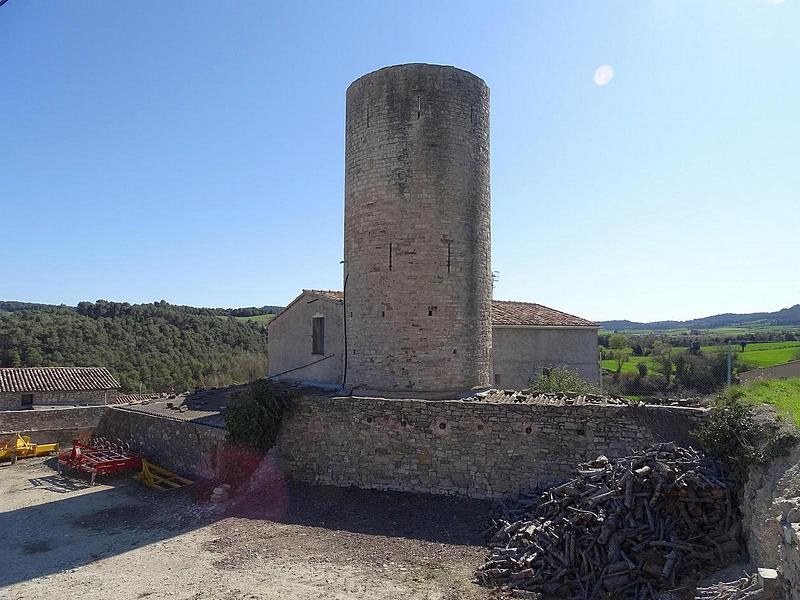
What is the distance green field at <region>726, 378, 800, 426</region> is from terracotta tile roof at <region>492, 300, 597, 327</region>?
31.9 ft

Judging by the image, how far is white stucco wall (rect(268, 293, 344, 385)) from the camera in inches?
698

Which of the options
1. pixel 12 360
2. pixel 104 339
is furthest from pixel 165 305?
pixel 12 360

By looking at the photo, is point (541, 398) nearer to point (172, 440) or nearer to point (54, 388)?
point (172, 440)

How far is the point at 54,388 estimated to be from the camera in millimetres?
27531

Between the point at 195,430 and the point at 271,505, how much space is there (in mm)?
4390

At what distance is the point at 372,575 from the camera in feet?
26.9

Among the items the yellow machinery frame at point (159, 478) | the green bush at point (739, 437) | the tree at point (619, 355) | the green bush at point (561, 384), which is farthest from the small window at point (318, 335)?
the tree at point (619, 355)

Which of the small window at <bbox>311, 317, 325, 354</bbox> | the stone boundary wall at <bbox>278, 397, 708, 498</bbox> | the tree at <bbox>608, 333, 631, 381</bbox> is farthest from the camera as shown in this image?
the tree at <bbox>608, 333, 631, 381</bbox>

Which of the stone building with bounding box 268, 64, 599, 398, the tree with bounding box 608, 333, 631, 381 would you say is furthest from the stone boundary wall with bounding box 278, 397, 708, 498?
the tree with bounding box 608, 333, 631, 381

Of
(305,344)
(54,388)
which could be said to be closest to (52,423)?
(54,388)

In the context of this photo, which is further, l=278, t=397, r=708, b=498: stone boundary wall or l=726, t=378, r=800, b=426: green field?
l=278, t=397, r=708, b=498: stone boundary wall

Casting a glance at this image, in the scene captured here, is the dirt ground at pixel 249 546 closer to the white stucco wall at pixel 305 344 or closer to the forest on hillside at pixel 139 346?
the white stucco wall at pixel 305 344

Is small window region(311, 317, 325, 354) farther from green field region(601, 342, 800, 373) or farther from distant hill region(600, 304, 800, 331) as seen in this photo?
distant hill region(600, 304, 800, 331)

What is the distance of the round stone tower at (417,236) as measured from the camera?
13.7 m
